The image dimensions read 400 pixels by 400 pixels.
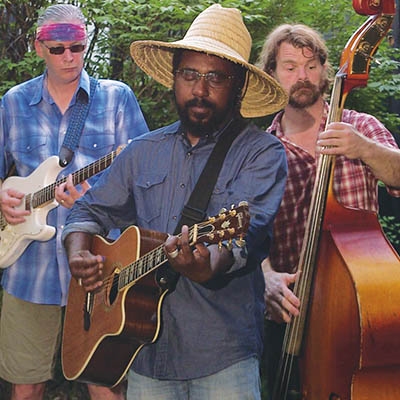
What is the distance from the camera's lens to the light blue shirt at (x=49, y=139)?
12.6 ft

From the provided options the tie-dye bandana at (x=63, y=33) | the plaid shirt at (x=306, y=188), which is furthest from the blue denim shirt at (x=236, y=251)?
the tie-dye bandana at (x=63, y=33)

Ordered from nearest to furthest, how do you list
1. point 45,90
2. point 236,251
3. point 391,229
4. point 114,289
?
1. point 236,251
2. point 114,289
3. point 45,90
4. point 391,229

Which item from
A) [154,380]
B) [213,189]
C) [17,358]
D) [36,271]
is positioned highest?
[213,189]

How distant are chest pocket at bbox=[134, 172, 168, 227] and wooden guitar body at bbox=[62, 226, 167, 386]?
0.37 feet

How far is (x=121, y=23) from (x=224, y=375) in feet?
9.80

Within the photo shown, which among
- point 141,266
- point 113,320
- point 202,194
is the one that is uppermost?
point 202,194

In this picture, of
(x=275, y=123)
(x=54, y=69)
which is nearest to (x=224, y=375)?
(x=275, y=123)

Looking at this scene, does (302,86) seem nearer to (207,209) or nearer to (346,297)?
(207,209)

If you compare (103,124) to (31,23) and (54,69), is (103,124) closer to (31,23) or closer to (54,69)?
(54,69)

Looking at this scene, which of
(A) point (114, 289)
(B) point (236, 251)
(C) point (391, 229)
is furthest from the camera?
(C) point (391, 229)

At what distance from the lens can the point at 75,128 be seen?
12.7ft

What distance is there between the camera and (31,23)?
5.47m

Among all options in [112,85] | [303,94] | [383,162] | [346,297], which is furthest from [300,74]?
[346,297]

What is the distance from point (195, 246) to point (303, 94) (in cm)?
128
